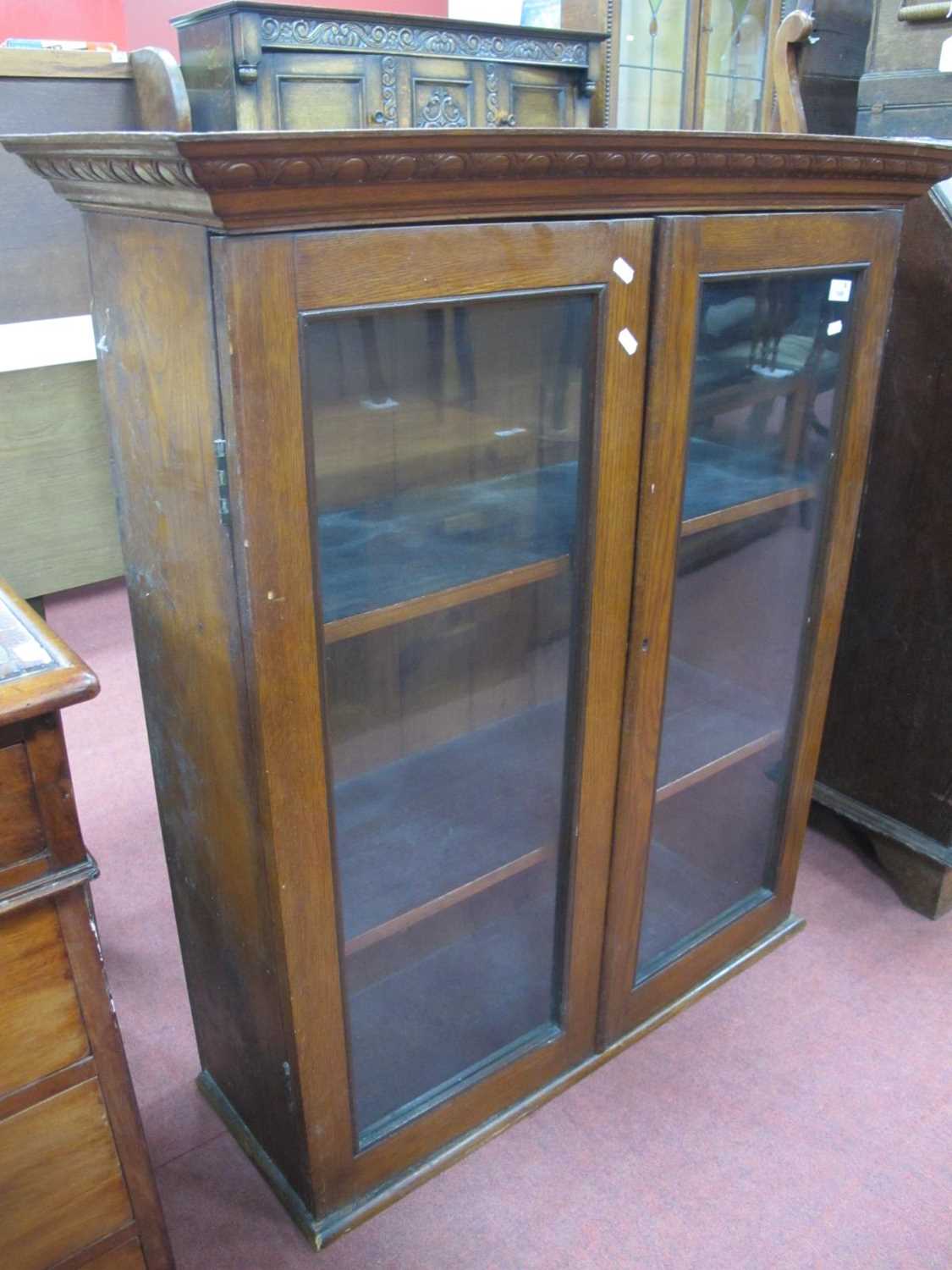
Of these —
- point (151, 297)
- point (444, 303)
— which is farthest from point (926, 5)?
point (151, 297)

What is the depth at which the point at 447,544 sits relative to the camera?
1.06 meters

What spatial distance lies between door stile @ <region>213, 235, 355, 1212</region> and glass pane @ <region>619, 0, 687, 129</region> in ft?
8.96

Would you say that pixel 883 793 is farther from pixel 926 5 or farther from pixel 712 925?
pixel 926 5

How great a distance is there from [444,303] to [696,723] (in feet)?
2.60

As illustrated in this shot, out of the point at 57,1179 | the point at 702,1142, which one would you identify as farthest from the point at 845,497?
the point at 57,1179

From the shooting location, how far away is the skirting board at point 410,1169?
3.96ft

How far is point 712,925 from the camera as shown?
1.56m

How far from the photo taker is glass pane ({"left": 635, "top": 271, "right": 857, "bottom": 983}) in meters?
1.18

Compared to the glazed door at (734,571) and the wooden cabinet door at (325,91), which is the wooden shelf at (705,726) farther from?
the wooden cabinet door at (325,91)

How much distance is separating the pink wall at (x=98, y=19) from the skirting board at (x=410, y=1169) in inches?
139

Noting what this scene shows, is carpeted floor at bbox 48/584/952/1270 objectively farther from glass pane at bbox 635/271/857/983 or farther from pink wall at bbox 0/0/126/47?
pink wall at bbox 0/0/126/47

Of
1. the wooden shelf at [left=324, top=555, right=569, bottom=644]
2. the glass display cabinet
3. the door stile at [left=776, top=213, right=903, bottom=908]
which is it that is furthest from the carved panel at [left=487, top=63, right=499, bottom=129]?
the wooden shelf at [left=324, top=555, right=569, bottom=644]

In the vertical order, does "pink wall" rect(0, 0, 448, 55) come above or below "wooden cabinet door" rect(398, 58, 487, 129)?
above

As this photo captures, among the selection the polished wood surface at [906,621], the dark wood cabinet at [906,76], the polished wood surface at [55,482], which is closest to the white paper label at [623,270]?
the polished wood surface at [906,621]
